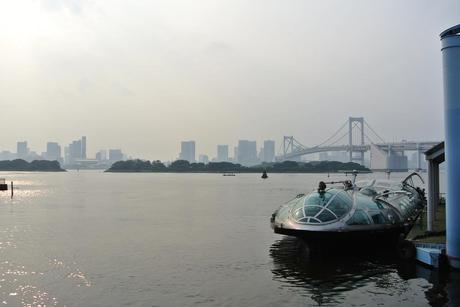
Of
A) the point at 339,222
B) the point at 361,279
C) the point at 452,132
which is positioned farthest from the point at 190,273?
the point at 452,132

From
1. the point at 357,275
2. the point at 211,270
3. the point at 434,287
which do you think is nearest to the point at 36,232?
the point at 211,270

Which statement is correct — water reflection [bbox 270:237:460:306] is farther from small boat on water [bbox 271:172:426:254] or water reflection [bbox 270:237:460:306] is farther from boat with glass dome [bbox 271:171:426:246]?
boat with glass dome [bbox 271:171:426:246]

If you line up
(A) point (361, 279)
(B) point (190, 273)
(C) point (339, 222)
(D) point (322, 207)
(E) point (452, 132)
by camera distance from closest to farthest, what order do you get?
(E) point (452, 132), (A) point (361, 279), (B) point (190, 273), (C) point (339, 222), (D) point (322, 207)

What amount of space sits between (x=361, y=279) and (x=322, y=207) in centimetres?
460

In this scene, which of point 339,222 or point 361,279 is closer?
point 361,279

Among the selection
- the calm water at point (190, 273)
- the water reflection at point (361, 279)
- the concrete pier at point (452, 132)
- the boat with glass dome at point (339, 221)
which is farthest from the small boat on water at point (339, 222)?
the concrete pier at point (452, 132)

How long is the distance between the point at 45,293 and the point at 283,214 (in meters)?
12.1

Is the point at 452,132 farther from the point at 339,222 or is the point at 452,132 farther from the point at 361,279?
the point at 339,222

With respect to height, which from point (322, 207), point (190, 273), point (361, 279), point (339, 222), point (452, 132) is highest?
point (452, 132)

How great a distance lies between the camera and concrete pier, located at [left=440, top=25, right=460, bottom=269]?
57.4ft

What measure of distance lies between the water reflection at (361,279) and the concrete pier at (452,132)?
1345mm

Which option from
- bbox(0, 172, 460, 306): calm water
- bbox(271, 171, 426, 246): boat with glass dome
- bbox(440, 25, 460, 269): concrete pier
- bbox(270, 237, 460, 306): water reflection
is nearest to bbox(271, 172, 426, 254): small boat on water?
bbox(271, 171, 426, 246): boat with glass dome

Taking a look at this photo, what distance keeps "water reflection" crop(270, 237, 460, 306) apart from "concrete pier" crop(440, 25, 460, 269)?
1345 mm

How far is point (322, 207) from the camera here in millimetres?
22406
